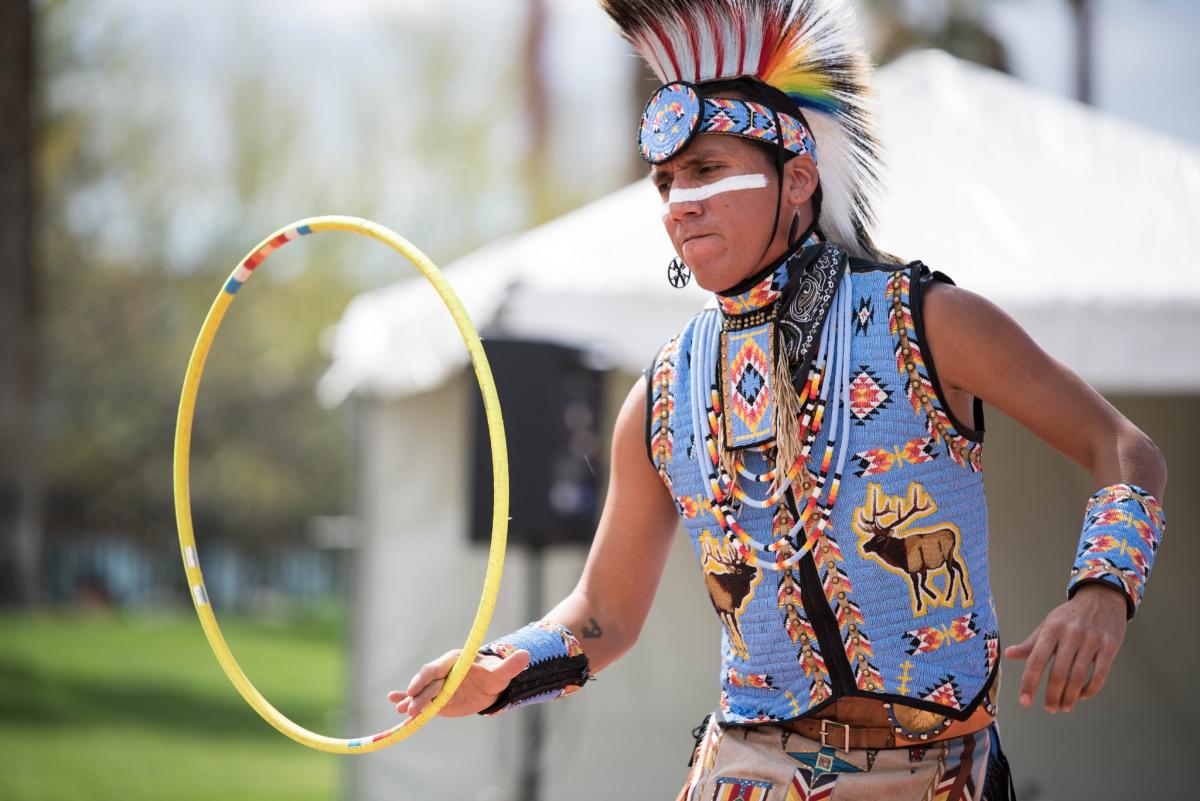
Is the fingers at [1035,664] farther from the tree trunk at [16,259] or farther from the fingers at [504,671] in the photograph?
the tree trunk at [16,259]

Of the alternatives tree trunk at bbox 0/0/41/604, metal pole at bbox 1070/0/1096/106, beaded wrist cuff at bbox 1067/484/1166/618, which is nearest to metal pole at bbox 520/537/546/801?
beaded wrist cuff at bbox 1067/484/1166/618

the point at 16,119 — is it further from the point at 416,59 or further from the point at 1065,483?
the point at 1065,483

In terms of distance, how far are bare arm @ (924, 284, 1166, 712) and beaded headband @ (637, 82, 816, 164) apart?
0.41 metres

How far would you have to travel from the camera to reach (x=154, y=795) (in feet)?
27.9

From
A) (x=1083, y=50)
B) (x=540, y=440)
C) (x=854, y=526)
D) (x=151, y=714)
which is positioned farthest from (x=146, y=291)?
(x=854, y=526)

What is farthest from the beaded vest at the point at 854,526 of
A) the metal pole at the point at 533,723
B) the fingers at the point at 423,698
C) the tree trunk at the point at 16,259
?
the tree trunk at the point at 16,259

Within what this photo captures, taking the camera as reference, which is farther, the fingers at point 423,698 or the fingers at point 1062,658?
the fingers at point 423,698

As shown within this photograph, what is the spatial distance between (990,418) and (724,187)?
183 inches

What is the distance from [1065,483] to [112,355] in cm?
1990

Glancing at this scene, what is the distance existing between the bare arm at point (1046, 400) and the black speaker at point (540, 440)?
146 inches

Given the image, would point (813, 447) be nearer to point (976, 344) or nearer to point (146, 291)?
point (976, 344)

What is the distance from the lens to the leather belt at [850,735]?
7.75 feet

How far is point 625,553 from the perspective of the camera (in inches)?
108

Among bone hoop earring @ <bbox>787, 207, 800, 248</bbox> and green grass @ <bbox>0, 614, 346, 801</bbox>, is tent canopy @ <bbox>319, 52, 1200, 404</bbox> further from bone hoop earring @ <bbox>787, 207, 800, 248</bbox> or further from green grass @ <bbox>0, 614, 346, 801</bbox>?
bone hoop earring @ <bbox>787, 207, 800, 248</bbox>
